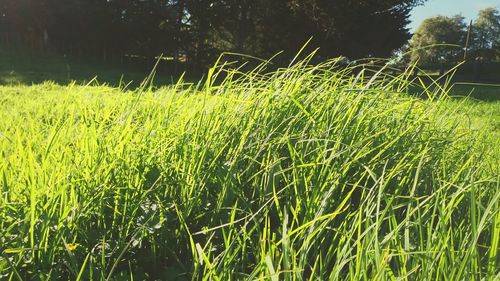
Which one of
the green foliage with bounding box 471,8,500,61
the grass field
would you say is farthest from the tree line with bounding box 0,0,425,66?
the green foliage with bounding box 471,8,500,61

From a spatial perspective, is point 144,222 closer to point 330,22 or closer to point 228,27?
point 330,22

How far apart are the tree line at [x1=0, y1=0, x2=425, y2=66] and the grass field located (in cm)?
1758

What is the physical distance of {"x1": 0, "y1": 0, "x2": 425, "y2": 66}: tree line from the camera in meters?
19.1

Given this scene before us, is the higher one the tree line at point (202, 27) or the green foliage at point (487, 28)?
the green foliage at point (487, 28)

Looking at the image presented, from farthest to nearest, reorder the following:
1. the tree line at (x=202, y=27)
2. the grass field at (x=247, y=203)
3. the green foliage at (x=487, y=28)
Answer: the green foliage at (x=487, y=28) < the tree line at (x=202, y=27) < the grass field at (x=247, y=203)

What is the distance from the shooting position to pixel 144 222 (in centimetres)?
135

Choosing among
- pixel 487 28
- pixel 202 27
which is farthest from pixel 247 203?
pixel 487 28

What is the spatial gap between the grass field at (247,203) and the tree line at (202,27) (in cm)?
1758

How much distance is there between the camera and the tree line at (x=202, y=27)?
62.7 feet

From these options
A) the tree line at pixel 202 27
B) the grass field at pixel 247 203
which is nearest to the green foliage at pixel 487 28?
the tree line at pixel 202 27

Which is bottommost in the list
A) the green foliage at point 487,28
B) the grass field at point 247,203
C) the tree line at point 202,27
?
the grass field at point 247,203

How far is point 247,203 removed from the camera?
57.7 inches

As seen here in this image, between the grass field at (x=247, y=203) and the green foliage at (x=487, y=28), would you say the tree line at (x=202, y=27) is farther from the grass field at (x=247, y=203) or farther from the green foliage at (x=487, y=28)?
the green foliage at (x=487, y=28)

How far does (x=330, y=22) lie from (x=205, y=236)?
18.3 meters
